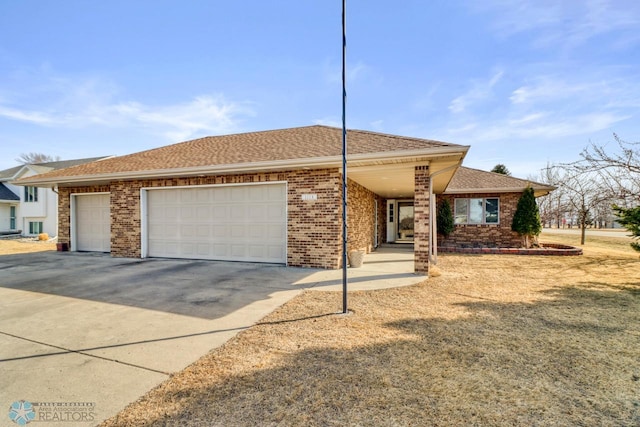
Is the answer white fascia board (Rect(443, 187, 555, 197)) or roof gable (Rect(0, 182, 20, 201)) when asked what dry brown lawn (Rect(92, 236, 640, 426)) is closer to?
white fascia board (Rect(443, 187, 555, 197))

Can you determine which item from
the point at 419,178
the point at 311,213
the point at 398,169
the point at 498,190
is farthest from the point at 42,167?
the point at 498,190

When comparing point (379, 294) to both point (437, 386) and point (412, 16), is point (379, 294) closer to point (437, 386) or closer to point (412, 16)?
point (437, 386)

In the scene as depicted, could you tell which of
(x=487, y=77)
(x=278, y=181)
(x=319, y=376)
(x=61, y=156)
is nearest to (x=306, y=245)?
(x=278, y=181)

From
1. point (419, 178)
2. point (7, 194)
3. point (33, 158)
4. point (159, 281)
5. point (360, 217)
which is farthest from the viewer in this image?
point (33, 158)

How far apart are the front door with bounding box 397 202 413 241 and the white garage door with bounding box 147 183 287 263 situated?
1090 centimetres

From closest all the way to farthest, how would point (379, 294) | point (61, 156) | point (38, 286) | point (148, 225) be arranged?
point (379, 294) → point (38, 286) → point (148, 225) → point (61, 156)

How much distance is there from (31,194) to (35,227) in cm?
255

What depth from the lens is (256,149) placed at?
980 centimetres

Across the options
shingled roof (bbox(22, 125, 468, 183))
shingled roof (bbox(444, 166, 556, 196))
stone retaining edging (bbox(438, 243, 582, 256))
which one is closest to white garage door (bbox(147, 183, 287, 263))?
shingled roof (bbox(22, 125, 468, 183))

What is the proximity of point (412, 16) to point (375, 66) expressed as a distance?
166cm

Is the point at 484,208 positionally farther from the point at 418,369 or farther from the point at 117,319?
the point at 117,319

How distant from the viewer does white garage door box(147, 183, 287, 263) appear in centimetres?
→ 894

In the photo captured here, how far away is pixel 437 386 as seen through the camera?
2.63 meters

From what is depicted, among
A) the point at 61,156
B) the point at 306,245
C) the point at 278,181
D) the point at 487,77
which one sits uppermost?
the point at 61,156
